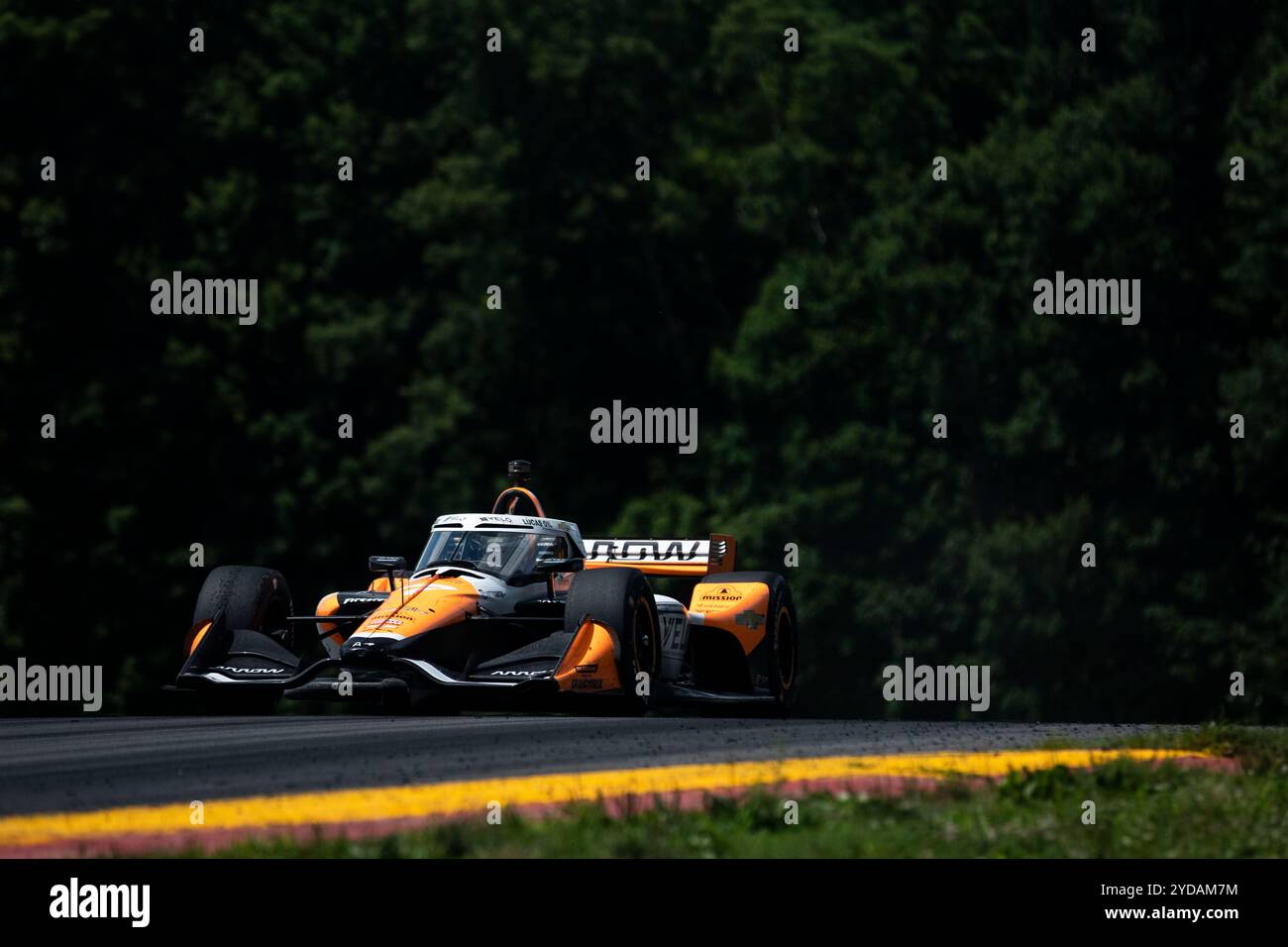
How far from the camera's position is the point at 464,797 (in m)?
11.4

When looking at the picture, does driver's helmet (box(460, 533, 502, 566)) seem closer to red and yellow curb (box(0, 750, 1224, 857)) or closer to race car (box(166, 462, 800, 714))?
race car (box(166, 462, 800, 714))

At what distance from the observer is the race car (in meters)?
17.0

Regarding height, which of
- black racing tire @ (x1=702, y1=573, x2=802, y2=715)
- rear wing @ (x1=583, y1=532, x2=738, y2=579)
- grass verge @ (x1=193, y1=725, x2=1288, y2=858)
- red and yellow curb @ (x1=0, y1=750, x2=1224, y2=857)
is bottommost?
grass verge @ (x1=193, y1=725, x2=1288, y2=858)

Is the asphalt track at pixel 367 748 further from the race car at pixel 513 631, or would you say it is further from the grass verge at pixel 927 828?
the grass verge at pixel 927 828

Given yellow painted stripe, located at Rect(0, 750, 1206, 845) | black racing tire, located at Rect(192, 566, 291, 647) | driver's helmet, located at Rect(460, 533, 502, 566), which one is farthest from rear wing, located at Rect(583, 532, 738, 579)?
yellow painted stripe, located at Rect(0, 750, 1206, 845)

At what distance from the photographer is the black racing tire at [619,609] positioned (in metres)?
17.3

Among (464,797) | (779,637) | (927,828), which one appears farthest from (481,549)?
(927,828)

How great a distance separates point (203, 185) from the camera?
4634 cm

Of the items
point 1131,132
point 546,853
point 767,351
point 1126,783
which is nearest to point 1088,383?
point 1131,132

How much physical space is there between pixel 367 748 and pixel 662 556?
8.09m

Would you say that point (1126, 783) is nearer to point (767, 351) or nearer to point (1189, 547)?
point (1189, 547)

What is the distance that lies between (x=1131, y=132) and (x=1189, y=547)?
6.91 meters

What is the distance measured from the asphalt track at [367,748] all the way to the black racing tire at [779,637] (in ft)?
9.67

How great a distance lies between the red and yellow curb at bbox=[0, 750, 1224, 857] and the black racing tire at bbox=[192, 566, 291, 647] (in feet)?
23.0
